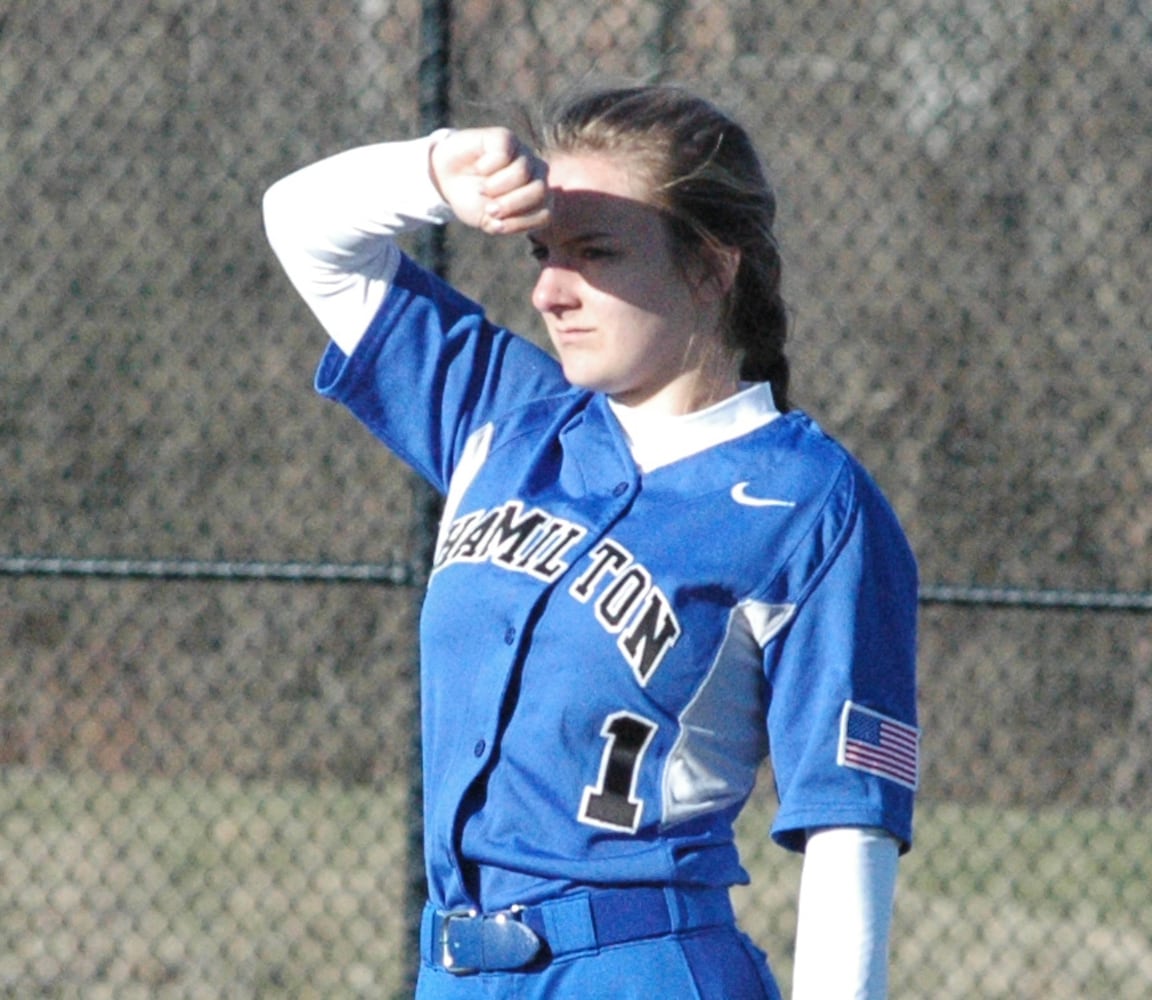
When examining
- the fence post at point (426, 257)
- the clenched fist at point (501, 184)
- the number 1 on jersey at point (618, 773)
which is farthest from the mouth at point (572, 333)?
the fence post at point (426, 257)

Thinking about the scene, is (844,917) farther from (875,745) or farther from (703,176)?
(703,176)

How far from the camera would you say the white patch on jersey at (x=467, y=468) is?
2250 mm

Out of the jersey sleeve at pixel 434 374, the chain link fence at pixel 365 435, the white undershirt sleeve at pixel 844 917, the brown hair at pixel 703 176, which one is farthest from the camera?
the chain link fence at pixel 365 435

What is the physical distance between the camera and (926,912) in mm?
4691

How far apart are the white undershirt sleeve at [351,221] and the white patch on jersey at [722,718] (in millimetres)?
620

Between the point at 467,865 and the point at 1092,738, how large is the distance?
287cm

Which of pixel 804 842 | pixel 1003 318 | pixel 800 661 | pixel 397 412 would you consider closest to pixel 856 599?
pixel 800 661

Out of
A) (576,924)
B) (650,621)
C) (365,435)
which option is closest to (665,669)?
(650,621)

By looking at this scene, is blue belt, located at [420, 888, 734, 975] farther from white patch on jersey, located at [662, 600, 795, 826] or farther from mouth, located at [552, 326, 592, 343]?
mouth, located at [552, 326, 592, 343]

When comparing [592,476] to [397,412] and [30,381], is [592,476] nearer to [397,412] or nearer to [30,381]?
[397,412]

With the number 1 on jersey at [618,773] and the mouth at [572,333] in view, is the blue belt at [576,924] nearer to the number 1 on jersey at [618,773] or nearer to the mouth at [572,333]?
the number 1 on jersey at [618,773]

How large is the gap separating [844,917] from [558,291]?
71 cm

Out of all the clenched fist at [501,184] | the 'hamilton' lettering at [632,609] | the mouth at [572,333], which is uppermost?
the clenched fist at [501,184]

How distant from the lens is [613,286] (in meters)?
2.05
